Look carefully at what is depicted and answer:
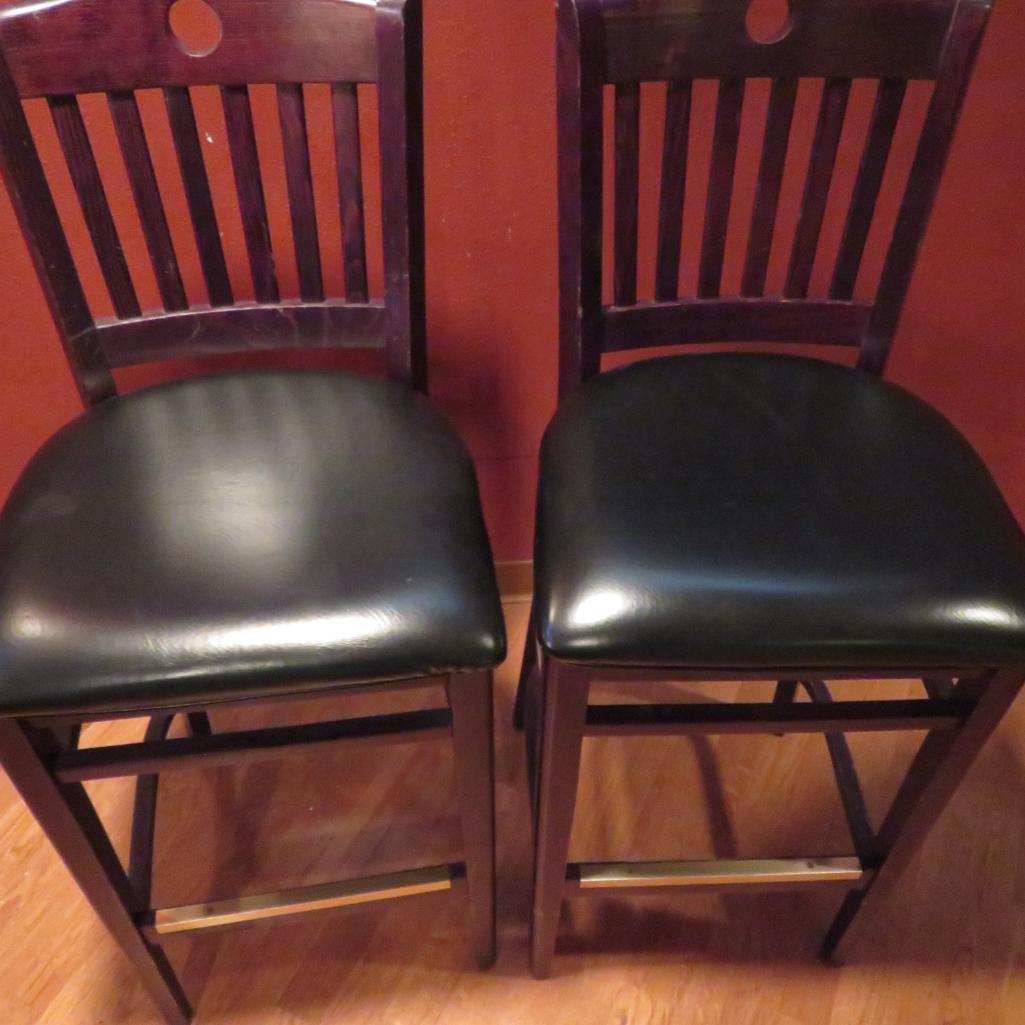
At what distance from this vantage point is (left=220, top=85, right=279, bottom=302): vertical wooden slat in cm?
75

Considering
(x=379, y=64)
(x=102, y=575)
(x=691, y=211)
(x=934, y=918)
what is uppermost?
(x=379, y=64)

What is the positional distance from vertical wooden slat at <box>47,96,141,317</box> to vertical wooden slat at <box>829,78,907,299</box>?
0.69 m

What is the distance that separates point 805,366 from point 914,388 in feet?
1.33

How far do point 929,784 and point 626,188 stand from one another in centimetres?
60

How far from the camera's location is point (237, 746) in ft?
2.24

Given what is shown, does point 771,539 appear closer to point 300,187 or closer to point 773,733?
point 773,733

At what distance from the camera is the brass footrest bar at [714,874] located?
83 centimetres

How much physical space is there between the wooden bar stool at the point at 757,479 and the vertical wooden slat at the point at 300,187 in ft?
0.75

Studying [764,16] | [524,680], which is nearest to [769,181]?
[764,16]

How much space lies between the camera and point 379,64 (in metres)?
0.73

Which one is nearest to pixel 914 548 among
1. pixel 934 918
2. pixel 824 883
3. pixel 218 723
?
pixel 824 883

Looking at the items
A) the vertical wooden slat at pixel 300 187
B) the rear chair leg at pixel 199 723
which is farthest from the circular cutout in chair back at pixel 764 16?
the rear chair leg at pixel 199 723

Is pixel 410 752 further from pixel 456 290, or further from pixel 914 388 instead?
pixel 914 388

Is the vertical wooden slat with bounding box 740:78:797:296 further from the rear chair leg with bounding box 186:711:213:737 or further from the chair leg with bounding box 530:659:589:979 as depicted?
the rear chair leg with bounding box 186:711:213:737
